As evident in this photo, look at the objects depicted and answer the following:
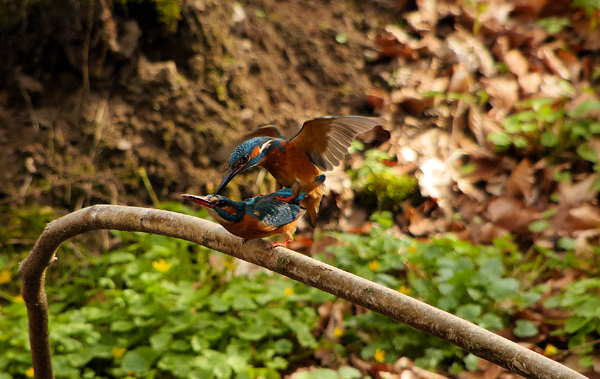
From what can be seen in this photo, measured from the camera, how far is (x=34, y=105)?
12.1 feet

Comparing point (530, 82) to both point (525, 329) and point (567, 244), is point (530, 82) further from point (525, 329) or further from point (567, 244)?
point (525, 329)

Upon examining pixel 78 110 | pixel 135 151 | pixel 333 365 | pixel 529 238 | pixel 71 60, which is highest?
pixel 71 60

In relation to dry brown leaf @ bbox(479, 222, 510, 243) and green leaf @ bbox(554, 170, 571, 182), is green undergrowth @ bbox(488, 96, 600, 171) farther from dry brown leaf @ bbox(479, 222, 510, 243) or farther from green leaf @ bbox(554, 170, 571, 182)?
dry brown leaf @ bbox(479, 222, 510, 243)

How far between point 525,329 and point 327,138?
1406mm

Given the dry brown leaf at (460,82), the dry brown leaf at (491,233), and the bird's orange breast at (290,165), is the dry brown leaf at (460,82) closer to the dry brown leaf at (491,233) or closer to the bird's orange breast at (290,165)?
the dry brown leaf at (491,233)

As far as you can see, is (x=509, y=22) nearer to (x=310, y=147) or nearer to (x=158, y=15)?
(x=158, y=15)

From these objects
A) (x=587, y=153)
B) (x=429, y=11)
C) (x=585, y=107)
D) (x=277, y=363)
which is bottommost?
(x=277, y=363)

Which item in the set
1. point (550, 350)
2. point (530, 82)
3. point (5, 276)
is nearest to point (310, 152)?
point (550, 350)

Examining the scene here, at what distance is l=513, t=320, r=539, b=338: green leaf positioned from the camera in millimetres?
2713

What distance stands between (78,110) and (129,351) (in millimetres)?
1699

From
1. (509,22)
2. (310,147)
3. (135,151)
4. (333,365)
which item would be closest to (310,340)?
(333,365)

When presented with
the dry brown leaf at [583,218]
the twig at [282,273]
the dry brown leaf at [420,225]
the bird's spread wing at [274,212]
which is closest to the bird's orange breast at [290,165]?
the bird's spread wing at [274,212]

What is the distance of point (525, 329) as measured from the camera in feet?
8.99

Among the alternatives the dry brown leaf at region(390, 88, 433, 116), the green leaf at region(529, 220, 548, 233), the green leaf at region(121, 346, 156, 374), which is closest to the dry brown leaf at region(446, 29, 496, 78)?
the dry brown leaf at region(390, 88, 433, 116)
